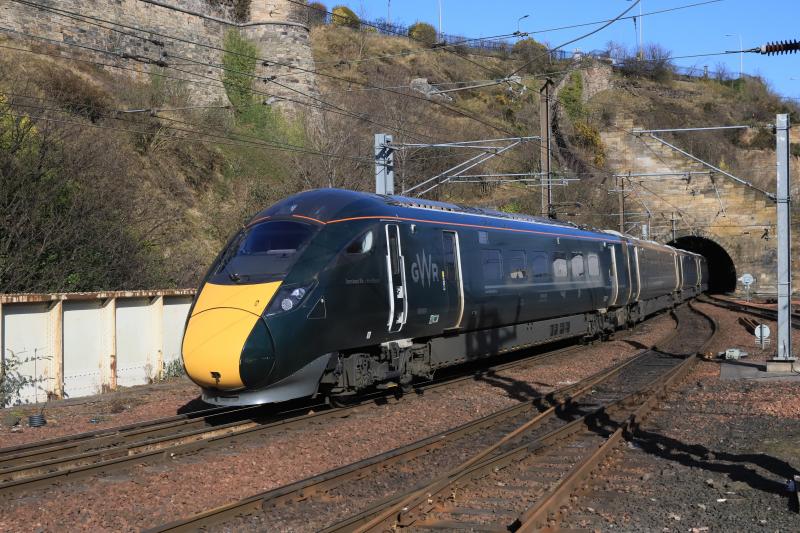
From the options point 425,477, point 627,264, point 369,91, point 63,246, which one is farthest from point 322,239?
point 369,91

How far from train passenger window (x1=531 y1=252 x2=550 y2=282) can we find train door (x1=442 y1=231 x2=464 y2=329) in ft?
12.6

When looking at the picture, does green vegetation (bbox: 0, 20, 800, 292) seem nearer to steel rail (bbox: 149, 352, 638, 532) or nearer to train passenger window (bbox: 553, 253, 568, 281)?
train passenger window (bbox: 553, 253, 568, 281)

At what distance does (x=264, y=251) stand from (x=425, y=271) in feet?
9.85

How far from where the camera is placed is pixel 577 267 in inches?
813

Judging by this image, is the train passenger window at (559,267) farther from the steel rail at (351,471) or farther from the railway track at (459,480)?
the railway track at (459,480)

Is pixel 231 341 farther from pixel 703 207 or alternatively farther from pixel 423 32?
pixel 423 32

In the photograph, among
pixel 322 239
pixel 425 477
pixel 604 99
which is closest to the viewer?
pixel 425 477

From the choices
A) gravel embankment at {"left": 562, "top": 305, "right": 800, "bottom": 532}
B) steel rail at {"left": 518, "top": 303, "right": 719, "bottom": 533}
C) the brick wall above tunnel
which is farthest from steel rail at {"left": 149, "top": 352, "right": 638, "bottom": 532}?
the brick wall above tunnel

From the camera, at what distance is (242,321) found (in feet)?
33.3

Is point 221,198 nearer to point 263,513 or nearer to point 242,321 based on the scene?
point 242,321

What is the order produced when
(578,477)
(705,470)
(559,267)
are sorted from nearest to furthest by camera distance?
(578,477)
(705,470)
(559,267)

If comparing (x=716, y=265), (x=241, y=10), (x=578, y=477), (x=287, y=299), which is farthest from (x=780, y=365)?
(x=716, y=265)

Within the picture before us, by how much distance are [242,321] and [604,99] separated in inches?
2834

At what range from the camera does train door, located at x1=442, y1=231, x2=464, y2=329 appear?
45.0ft
